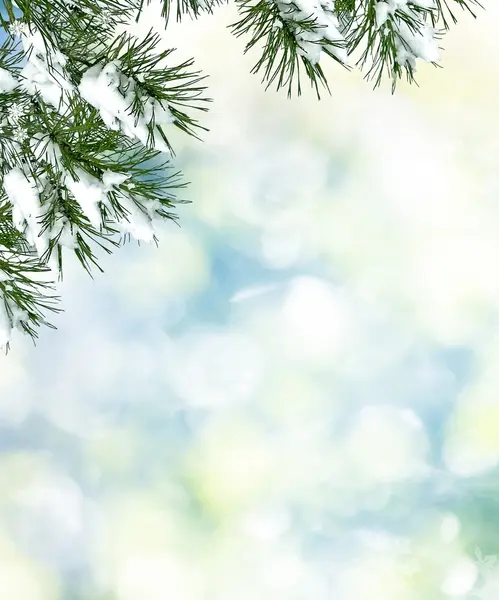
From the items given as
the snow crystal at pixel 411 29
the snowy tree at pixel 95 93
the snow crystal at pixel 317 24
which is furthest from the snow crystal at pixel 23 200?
the snow crystal at pixel 411 29

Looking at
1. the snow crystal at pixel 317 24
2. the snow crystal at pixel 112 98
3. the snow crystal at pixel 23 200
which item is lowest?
the snow crystal at pixel 23 200

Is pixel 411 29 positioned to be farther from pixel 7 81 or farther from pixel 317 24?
pixel 7 81

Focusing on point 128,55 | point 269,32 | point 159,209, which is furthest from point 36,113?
point 269,32

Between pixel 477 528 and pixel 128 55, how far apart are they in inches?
108

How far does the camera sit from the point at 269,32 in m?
1.21

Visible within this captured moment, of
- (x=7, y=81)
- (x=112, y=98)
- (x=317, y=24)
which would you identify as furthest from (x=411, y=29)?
(x=7, y=81)

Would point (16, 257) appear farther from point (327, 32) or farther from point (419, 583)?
point (419, 583)

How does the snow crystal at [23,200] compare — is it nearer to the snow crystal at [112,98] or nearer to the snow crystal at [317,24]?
the snow crystal at [112,98]

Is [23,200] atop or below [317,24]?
below

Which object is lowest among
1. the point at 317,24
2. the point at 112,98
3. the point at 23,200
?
the point at 23,200

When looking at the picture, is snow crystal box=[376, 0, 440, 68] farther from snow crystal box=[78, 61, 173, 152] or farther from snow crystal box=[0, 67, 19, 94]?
snow crystal box=[0, 67, 19, 94]

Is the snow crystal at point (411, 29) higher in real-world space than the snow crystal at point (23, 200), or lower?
higher

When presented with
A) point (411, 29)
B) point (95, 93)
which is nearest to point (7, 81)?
point (95, 93)

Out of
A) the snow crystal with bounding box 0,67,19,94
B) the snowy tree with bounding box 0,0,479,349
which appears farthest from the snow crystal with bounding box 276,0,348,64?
the snow crystal with bounding box 0,67,19,94
